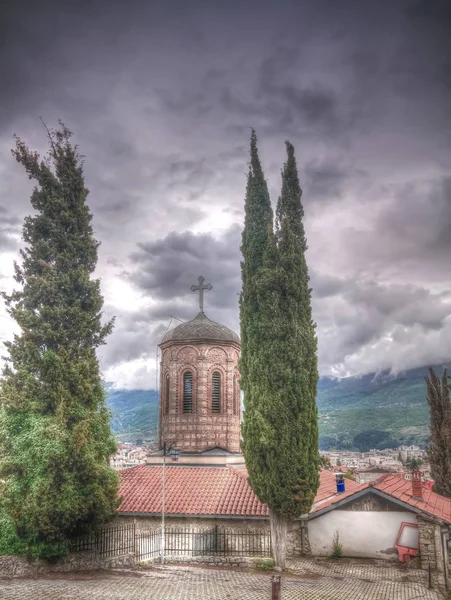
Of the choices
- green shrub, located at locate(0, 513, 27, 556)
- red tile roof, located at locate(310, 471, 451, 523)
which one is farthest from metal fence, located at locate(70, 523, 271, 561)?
green shrub, located at locate(0, 513, 27, 556)

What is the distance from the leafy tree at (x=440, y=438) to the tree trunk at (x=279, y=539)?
57.9 ft

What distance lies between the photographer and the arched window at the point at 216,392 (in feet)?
83.8

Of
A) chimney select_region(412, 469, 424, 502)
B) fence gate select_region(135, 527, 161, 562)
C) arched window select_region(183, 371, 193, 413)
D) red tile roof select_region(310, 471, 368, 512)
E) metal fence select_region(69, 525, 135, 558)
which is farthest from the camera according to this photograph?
arched window select_region(183, 371, 193, 413)

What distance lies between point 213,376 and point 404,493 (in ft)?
34.4

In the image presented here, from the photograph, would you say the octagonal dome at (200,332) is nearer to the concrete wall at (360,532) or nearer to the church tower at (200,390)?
the church tower at (200,390)

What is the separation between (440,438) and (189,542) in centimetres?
1950

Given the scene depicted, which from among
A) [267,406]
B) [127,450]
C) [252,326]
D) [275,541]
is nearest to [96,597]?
[275,541]

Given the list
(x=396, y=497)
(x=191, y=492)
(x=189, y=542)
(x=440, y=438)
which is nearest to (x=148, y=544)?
(x=189, y=542)

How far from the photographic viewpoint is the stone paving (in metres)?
13.2

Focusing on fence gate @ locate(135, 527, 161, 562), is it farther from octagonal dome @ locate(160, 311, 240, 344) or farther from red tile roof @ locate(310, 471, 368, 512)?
octagonal dome @ locate(160, 311, 240, 344)

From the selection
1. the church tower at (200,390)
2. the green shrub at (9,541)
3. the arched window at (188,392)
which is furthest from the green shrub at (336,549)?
the green shrub at (9,541)

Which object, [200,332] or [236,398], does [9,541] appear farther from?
[200,332]

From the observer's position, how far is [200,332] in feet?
86.3

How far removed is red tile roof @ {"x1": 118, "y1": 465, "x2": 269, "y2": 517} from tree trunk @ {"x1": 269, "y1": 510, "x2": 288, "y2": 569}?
179cm
